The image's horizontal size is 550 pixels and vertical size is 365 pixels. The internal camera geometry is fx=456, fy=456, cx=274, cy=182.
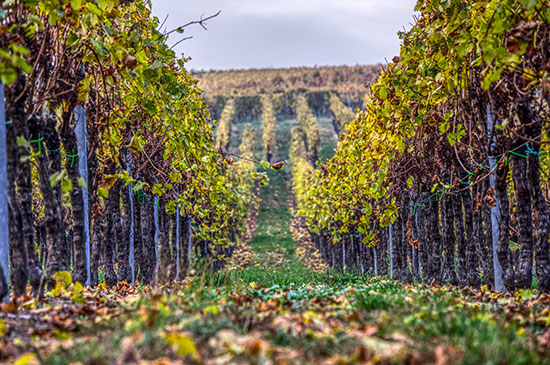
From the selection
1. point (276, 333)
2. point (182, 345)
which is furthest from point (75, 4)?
point (276, 333)

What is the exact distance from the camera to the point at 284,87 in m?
131

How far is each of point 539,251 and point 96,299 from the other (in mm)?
5236

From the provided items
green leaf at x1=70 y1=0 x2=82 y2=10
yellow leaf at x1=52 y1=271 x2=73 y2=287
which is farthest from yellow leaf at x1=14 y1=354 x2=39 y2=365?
green leaf at x1=70 y1=0 x2=82 y2=10

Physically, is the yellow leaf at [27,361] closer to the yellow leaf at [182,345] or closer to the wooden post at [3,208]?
the yellow leaf at [182,345]

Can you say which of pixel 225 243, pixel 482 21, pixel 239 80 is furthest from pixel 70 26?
pixel 239 80

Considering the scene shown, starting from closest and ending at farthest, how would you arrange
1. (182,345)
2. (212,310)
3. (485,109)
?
1. (182,345)
2. (212,310)
3. (485,109)

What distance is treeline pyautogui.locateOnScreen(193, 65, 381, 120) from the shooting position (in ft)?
340

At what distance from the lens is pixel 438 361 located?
251 cm

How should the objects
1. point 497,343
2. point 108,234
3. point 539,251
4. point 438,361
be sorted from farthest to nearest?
point 108,234 → point 539,251 → point 497,343 → point 438,361

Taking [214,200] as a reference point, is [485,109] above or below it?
above

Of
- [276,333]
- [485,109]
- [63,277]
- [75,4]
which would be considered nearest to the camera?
[276,333]

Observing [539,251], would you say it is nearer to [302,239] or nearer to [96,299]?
[96,299]

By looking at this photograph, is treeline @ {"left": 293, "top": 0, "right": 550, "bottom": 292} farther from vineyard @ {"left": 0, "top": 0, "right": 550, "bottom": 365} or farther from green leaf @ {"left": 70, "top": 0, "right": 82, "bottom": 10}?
green leaf @ {"left": 70, "top": 0, "right": 82, "bottom": 10}

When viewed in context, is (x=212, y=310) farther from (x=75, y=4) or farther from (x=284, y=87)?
(x=284, y=87)
